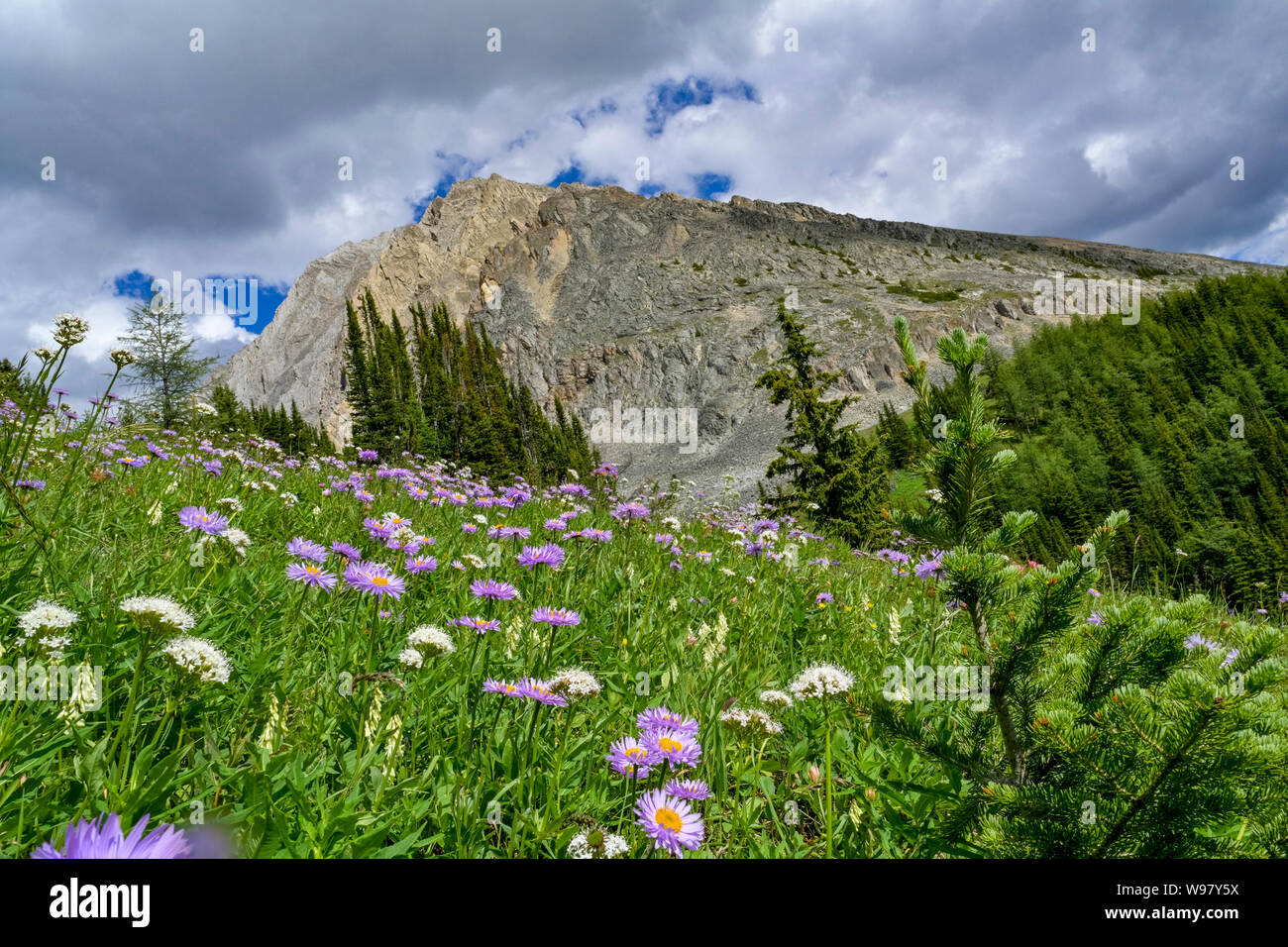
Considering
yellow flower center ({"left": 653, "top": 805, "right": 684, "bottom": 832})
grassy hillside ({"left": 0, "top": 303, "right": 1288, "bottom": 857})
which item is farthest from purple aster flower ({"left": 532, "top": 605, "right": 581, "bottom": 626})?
yellow flower center ({"left": 653, "top": 805, "right": 684, "bottom": 832})

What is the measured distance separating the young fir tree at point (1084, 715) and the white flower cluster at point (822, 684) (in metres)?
0.27

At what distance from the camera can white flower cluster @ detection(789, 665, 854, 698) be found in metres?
1.98

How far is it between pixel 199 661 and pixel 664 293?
149 metres

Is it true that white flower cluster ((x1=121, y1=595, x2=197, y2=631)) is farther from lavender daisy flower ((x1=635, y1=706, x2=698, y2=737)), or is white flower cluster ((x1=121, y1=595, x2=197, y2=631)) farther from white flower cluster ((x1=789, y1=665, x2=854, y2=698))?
white flower cluster ((x1=789, y1=665, x2=854, y2=698))

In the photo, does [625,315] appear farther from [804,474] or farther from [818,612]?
[818,612]

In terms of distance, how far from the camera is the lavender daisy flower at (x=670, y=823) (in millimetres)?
1298

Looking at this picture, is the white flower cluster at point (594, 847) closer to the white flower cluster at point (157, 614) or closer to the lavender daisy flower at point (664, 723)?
the lavender daisy flower at point (664, 723)

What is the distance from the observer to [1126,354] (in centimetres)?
9569

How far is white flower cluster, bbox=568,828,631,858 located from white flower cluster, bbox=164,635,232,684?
3.27 ft

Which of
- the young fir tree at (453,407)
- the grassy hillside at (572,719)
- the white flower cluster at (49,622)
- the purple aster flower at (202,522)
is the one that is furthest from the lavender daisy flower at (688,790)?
the young fir tree at (453,407)

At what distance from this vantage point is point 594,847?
149 cm

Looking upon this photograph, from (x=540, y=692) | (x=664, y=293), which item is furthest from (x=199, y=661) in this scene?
(x=664, y=293)

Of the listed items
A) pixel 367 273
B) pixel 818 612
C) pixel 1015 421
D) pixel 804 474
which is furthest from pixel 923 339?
pixel 367 273

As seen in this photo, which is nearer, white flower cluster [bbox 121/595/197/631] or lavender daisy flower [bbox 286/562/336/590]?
white flower cluster [bbox 121/595/197/631]
